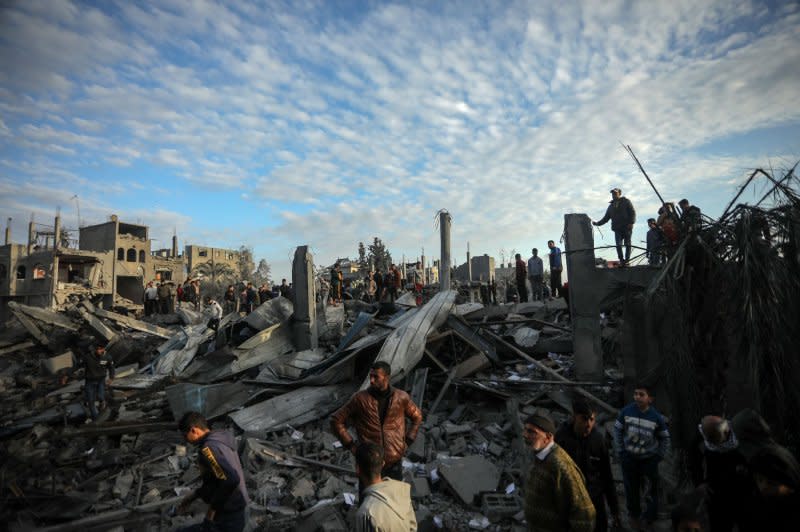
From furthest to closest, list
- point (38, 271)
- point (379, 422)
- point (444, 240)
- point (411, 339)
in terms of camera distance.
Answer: point (38, 271) → point (444, 240) → point (411, 339) → point (379, 422)

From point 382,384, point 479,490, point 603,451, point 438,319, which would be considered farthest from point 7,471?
point 603,451

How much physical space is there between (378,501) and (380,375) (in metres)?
1.53

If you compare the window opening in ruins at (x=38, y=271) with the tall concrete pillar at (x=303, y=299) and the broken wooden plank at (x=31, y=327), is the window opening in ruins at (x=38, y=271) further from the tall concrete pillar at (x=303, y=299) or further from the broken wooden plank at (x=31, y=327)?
the tall concrete pillar at (x=303, y=299)

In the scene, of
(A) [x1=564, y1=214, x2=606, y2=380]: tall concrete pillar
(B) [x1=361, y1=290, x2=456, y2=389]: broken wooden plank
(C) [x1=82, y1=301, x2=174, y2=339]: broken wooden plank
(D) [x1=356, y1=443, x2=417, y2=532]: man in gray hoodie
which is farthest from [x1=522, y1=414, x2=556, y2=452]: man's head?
(C) [x1=82, y1=301, x2=174, y2=339]: broken wooden plank

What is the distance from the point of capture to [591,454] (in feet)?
11.7

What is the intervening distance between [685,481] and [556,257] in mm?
9053

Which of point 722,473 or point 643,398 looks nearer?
point 722,473

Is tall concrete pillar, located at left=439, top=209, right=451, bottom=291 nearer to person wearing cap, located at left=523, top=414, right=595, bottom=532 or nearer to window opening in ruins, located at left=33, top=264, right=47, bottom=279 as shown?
person wearing cap, located at left=523, top=414, right=595, bottom=532

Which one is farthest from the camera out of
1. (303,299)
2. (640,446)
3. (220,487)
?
(303,299)

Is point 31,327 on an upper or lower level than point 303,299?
lower

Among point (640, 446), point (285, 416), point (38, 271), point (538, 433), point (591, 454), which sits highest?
point (38, 271)

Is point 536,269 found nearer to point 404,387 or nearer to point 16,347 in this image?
point 404,387

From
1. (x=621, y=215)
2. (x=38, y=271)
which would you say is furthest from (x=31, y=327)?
(x=38, y=271)

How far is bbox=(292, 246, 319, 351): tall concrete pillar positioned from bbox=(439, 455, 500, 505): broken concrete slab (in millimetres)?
5567
